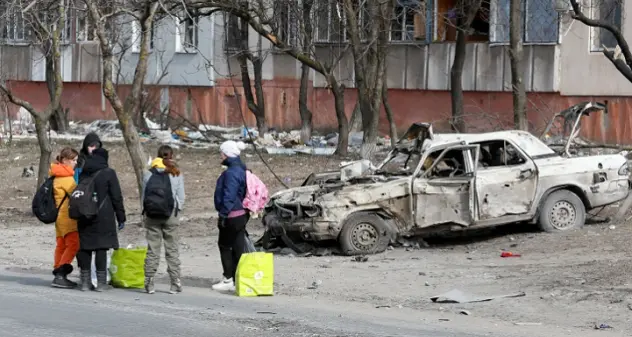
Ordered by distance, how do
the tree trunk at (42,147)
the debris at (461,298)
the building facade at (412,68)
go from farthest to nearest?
the building facade at (412,68) < the tree trunk at (42,147) < the debris at (461,298)

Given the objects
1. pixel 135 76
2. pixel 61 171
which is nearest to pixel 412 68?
pixel 135 76

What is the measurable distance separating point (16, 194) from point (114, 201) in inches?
481

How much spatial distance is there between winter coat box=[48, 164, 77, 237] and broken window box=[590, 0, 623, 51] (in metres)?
18.1

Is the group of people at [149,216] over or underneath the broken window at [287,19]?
underneath

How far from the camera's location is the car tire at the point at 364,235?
16.3 meters

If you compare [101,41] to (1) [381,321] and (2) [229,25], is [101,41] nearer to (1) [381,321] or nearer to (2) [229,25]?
(1) [381,321]

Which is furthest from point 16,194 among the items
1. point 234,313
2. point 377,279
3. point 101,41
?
point 234,313

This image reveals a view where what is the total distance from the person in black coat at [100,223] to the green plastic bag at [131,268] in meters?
0.17

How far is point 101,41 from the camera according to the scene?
1872 centimetres

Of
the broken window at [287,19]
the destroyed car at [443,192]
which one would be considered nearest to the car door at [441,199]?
the destroyed car at [443,192]

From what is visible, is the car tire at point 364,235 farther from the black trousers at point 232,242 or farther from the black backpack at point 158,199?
the black backpack at point 158,199

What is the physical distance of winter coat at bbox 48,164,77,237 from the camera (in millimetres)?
13492

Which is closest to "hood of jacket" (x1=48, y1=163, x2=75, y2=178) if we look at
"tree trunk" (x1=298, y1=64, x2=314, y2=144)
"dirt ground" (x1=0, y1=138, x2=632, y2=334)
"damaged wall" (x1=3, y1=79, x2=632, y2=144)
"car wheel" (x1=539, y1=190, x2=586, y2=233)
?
"dirt ground" (x1=0, y1=138, x2=632, y2=334)

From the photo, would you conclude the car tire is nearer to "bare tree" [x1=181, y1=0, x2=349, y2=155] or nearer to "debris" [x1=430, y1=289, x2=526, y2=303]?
"debris" [x1=430, y1=289, x2=526, y2=303]
